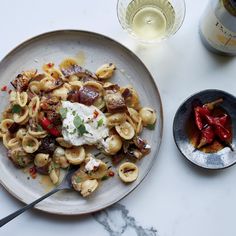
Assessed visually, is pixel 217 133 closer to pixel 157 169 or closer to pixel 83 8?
pixel 157 169

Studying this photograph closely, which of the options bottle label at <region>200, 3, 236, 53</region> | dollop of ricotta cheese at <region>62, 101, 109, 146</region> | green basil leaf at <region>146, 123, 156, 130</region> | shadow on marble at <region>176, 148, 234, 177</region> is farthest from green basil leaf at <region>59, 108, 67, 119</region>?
bottle label at <region>200, 3, 236, 53</region>

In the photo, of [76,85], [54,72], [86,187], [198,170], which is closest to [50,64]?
[54,72]

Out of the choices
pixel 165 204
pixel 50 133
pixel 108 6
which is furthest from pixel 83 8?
pixel 165 204

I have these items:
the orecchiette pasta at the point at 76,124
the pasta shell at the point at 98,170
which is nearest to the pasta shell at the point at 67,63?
the orecchiette pasta at the point at 76,124

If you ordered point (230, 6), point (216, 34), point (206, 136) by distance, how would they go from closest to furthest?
point (230, 6) < point (216, 34) < point (206, 136)

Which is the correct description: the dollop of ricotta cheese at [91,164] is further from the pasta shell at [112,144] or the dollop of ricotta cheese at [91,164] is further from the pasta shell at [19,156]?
the pasta shell at [19,156]

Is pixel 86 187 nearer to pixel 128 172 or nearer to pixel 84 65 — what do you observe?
pixel 128 172
